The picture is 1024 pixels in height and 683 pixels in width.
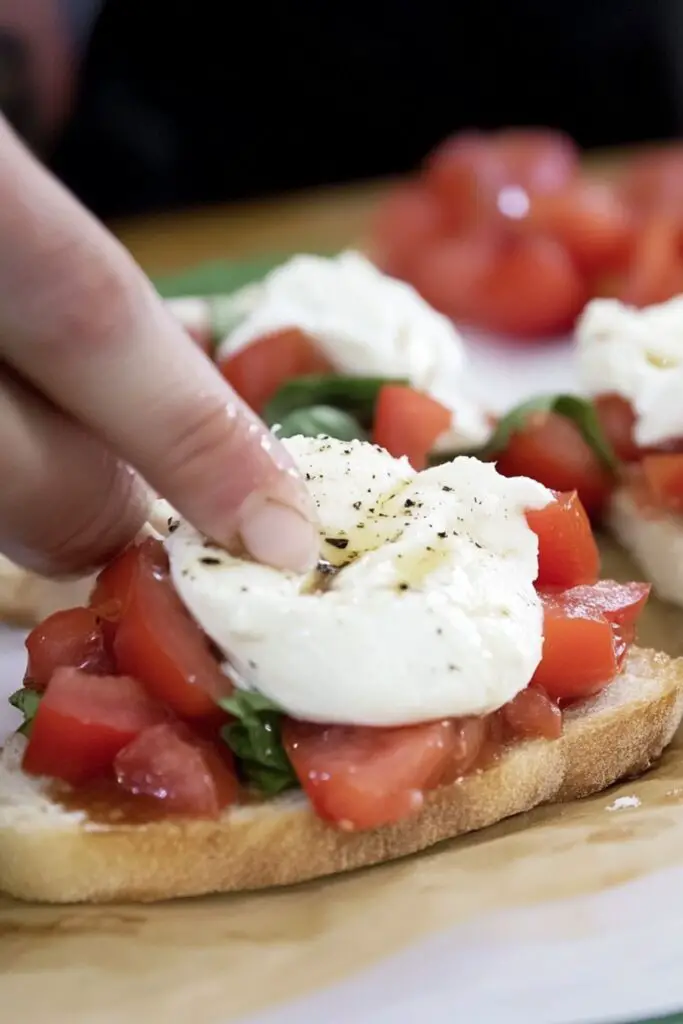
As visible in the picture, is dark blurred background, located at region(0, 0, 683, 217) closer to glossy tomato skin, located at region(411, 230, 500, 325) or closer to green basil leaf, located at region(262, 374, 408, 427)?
glossy tomato skin, located at region(411, 230, 500, 325)

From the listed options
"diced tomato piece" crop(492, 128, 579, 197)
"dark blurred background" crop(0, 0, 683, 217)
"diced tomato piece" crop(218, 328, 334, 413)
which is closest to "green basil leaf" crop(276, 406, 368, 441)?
"diced tomato piece" crop(218, 328, 334, 413)

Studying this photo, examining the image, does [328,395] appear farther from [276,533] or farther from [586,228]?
[586,228]

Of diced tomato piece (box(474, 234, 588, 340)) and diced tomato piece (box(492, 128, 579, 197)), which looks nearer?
diced tomato piece (box(474, 234, 588, 340))

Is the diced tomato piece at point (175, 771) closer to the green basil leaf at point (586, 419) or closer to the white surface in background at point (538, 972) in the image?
the white surface in background at point (538, 972)

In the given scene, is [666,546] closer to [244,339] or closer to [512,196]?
[244,339]

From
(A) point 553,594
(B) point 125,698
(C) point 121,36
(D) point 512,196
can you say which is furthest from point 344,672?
(C) point 121,36

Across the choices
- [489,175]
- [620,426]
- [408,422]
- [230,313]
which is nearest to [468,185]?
[489,175]
